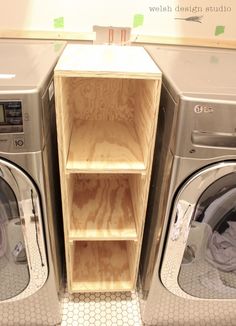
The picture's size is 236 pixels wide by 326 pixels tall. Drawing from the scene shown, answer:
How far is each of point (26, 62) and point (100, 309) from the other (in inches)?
36.9

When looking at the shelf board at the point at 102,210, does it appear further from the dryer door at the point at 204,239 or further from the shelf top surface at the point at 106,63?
the shelf top surface at the point at 106,63

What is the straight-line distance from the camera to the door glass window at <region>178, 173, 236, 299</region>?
847mm

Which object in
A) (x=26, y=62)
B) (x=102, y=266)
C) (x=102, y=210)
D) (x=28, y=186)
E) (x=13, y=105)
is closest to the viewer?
(x=13, y=105)

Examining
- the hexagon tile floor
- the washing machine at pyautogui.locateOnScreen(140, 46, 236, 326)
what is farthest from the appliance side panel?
the hexagon tile floor

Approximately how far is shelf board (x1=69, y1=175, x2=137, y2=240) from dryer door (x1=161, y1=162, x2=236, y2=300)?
0.61 ft

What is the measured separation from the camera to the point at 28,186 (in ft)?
2.60

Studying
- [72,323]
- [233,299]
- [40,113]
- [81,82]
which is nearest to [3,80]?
[40,113]

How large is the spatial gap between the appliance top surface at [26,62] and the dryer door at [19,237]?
0.20m

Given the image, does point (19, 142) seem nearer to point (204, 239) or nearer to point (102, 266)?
point (204, 239)

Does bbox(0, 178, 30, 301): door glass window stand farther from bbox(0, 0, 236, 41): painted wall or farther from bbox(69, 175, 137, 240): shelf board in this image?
bbox(0, 0, 236, 41): painted wall

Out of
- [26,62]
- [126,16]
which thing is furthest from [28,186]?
[126,16]

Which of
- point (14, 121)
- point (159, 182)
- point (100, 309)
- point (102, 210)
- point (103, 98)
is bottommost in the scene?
point (100, 309)

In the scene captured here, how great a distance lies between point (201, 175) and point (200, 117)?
16 cm

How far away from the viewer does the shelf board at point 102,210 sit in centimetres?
104
